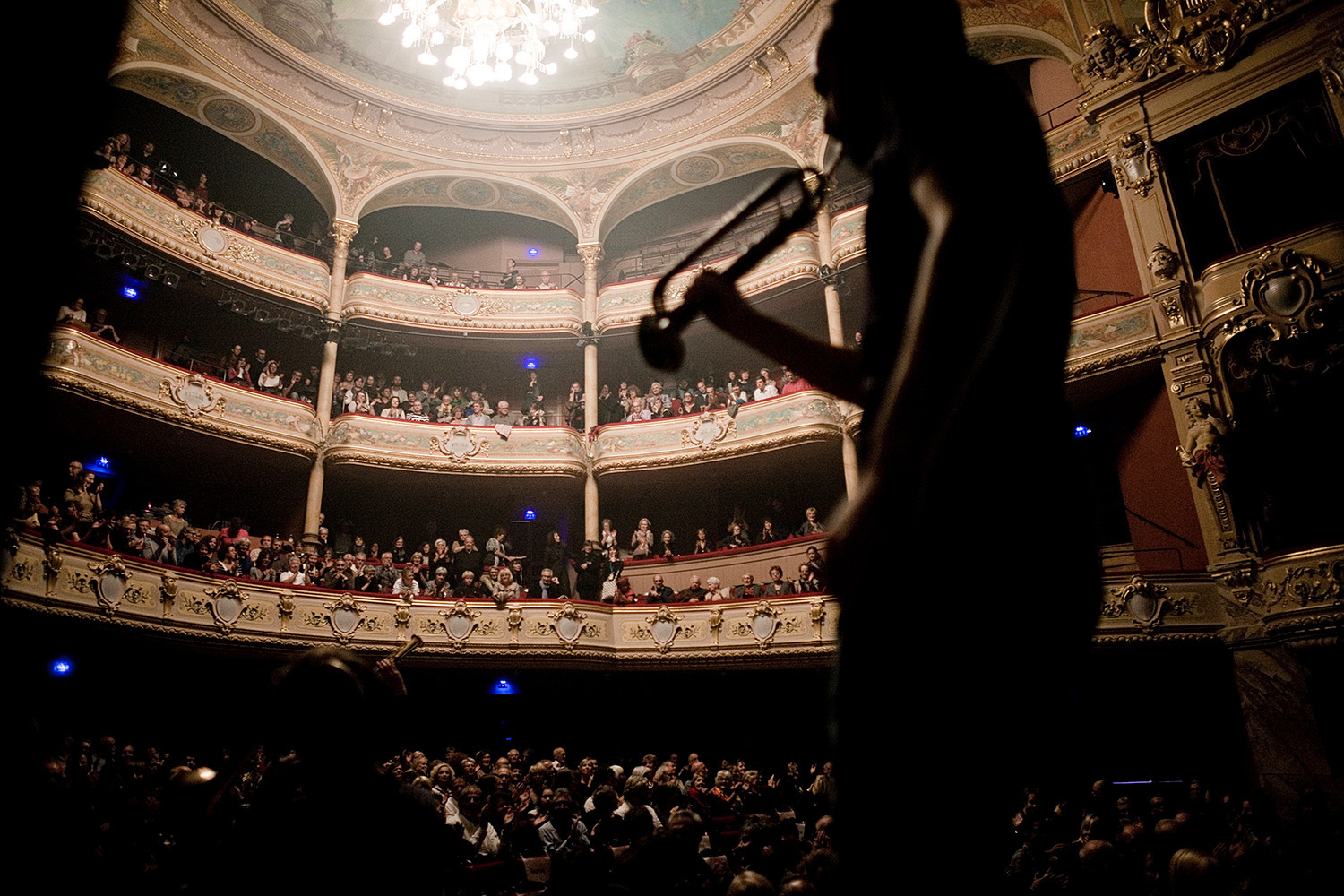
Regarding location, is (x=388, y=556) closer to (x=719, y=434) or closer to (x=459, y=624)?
(x=459, y=624)

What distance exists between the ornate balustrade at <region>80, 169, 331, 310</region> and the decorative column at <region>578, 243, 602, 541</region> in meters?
5.84

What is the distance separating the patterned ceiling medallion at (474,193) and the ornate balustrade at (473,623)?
11003 mm

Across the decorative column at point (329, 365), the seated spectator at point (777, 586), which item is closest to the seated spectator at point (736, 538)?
the seated spectator at point (777, 586)

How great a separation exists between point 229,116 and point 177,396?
695 centimetres

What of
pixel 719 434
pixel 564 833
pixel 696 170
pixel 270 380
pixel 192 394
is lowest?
pixel 564 833

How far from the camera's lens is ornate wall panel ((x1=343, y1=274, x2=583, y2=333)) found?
735 inches

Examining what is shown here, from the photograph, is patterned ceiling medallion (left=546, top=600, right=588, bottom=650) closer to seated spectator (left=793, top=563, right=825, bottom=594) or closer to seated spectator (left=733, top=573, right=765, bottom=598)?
seated spectator (left=733, top=573, right=765, bottom=598)

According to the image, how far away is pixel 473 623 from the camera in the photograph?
15.0 m

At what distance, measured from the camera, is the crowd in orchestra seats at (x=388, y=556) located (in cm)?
1262

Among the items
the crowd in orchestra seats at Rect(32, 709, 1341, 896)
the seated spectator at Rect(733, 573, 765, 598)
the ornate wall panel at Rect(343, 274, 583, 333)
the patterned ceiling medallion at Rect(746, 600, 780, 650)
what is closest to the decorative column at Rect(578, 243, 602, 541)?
the ornate wall panel at Rect(343, 274, 583, 333)

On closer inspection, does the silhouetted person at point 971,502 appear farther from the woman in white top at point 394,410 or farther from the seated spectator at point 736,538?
the woman in white top at point 394,410

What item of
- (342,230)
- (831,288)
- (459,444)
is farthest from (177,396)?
(831,288)

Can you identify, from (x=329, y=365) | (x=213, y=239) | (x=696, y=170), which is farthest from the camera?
(x=696, y=170)

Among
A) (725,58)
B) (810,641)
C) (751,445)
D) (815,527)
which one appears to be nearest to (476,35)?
(725,58)
